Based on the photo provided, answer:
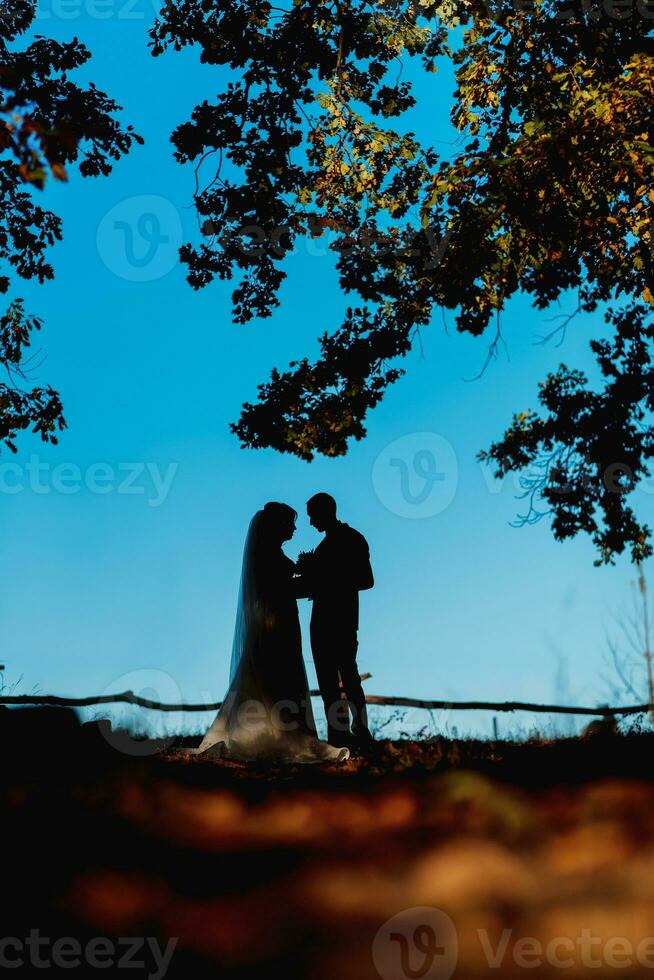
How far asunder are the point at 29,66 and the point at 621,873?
1060cm

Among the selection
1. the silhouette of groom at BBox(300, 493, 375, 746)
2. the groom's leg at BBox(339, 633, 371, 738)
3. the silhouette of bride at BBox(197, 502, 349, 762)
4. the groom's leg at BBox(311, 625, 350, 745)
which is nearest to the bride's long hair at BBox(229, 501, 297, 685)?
the silhouette of bride at BBox(197, 502, 349, 762)

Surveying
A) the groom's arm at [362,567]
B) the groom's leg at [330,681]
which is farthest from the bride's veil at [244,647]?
the groom's arm at [362,567]

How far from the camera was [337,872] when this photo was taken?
5930 mm

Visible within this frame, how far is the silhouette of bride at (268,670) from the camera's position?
28.9 feet

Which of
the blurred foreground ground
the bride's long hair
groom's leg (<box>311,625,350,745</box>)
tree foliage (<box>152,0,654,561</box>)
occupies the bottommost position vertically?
the blurred foreground ground

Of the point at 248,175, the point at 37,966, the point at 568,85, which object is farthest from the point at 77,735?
the point at 568,85

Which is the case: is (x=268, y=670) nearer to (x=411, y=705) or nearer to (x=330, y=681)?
(x=330, y=681)

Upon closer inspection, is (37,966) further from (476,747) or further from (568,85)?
(568,85)

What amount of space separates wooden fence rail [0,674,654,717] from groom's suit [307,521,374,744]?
2726mm

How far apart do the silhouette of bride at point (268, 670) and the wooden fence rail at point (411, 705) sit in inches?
117

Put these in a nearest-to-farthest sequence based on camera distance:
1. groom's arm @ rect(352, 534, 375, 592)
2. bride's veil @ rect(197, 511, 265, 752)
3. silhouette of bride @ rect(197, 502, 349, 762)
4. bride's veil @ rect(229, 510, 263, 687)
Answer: silhouette of bride @ rect(197, 502, 349, 762) < bride's veil @ rect(197, 511, 265, 752) < bride's veil @ rect(229, 510, 263, 687) < groom's arm @ rect(352, 534, 375, 592)

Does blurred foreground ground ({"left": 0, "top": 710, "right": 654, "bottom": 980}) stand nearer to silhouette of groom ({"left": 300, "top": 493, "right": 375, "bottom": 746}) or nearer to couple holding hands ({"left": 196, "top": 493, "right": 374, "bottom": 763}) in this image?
couple holding hands ({"left": 196, "top": 493, "right": 374, "bottom": 763})

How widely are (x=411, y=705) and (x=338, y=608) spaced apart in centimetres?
323

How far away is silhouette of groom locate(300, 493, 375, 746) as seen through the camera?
9.70 meters
